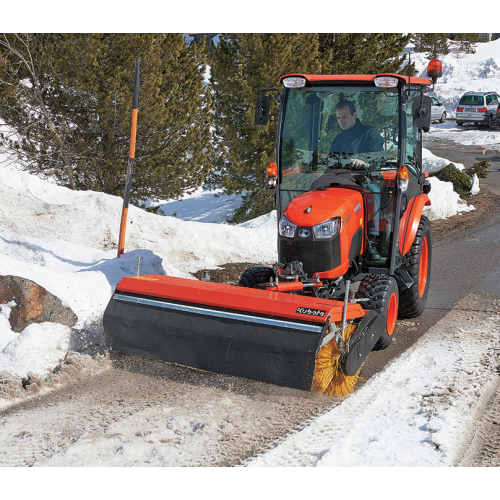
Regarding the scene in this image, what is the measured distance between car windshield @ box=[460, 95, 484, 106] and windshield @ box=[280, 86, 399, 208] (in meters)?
24.2

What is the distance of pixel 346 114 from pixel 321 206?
102 cm

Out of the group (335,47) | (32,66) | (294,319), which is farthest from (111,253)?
(335,47)

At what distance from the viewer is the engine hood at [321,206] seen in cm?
458

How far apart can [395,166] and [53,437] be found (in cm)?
350

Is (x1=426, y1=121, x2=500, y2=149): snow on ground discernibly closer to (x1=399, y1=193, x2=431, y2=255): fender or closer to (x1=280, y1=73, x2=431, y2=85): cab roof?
(x1=399, y1=193, x2=431, y2=255): fender

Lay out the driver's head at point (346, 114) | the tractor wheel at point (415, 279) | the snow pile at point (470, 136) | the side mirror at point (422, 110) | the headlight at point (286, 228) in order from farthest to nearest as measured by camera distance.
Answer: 1. the snow pile at point (470, 136)
2. the tractor wheel at point (415, 279)
3. the driver's head at point (346, 114)
4. the side mirror at point (422, 110)
5. the headlight at point (286, 228)

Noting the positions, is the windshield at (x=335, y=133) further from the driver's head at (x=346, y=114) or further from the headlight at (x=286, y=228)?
the headlight at (x=286, y=228)

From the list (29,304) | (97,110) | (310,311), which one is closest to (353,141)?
(310,311)

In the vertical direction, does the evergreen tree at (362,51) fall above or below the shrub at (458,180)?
above

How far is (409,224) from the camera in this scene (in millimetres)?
5531

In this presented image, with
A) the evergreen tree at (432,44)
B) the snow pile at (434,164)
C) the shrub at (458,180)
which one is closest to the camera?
the shrub at (458,180)

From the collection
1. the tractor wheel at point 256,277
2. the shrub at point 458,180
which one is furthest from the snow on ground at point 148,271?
the tractor wheel at point 256,277

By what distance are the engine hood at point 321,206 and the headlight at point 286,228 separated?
3cm

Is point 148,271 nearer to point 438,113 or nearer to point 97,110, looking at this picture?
point 97,110
